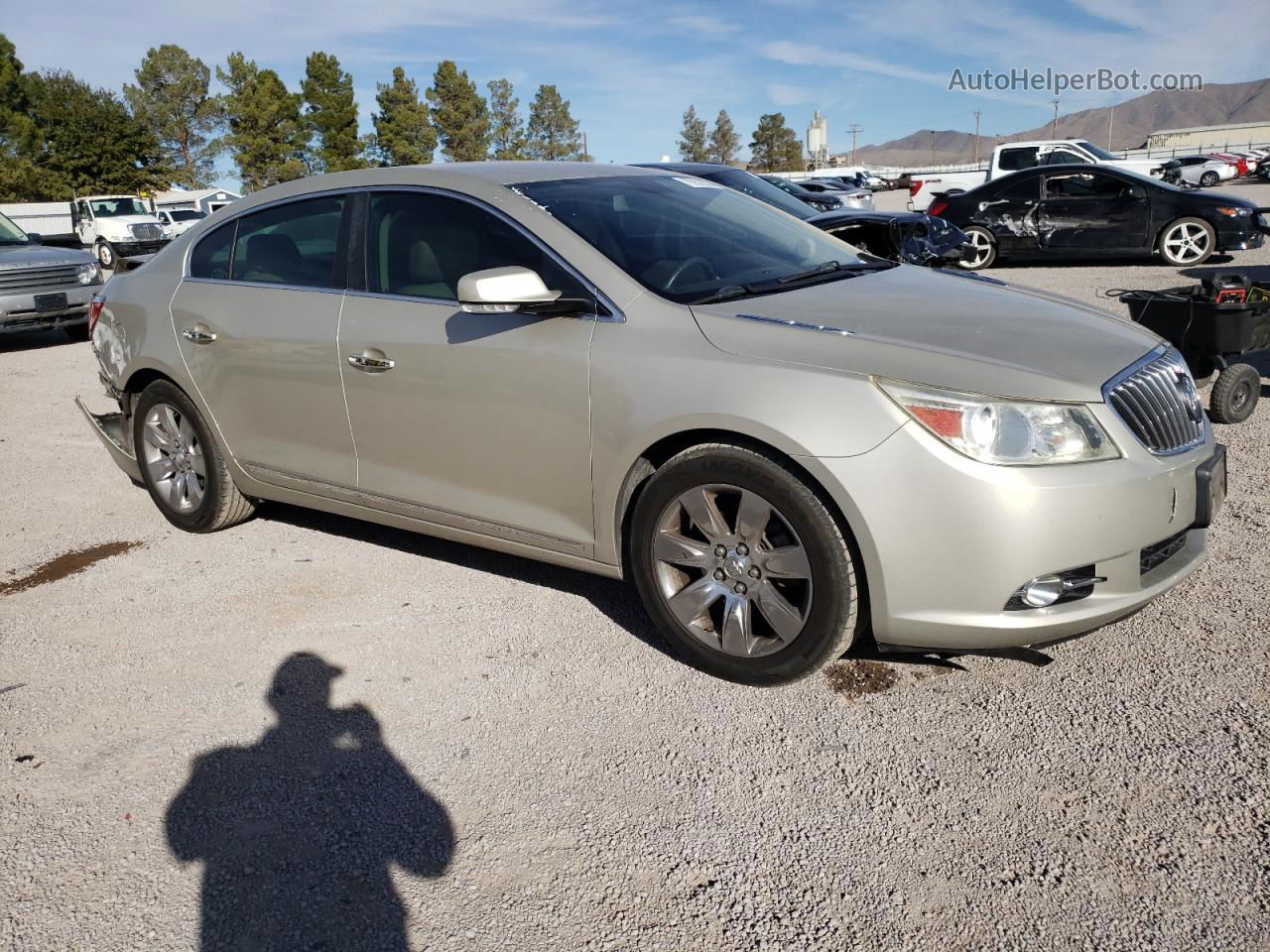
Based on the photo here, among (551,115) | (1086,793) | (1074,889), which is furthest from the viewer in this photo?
(551,115)

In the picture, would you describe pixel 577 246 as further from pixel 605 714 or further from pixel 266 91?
pixel 266 91

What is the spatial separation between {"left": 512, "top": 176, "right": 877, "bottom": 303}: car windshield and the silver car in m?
0.02

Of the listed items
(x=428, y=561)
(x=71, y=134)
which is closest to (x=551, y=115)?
(x=71, y=134)

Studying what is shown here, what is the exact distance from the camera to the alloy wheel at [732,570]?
3.07 meters

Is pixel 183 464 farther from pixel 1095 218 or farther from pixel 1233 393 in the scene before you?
pixel 1095 218

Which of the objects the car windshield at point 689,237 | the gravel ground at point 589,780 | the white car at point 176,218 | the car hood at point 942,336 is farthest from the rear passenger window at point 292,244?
the white car at point 176,218

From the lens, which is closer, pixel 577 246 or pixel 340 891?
pixel 340 891

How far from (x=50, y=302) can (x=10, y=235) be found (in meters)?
1.80

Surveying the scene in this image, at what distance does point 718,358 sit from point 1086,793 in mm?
1563

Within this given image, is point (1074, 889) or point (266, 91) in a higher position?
point (266, 91)

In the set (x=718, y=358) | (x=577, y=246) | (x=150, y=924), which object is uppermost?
(x=577, y=246)

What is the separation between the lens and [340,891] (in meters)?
2.43

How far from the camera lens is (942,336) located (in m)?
3.06

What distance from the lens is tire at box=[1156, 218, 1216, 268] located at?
1320 cm
